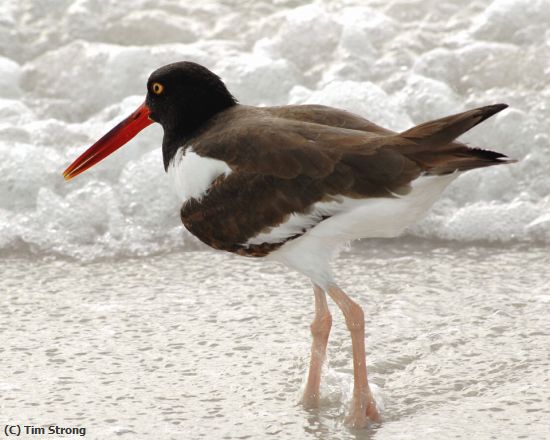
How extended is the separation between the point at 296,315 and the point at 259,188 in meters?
1.18

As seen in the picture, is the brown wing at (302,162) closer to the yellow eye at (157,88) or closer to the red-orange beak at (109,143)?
the yellow eye at (157,88)

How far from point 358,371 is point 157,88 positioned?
137 cm

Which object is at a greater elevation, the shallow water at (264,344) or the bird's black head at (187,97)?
the bird's black head at (187,97)

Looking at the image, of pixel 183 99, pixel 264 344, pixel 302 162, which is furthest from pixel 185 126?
pixel 264 344

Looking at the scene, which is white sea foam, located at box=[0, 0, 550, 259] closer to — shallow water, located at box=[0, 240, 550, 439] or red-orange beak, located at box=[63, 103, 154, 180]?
shallow water, located at box=[0, 240, 550, 439]

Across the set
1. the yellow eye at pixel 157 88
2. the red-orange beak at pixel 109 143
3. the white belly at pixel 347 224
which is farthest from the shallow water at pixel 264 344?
the yellow eye at pixel 157 88

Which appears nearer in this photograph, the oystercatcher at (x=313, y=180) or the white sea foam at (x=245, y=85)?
the oystercatcher at (x=313, y=180)

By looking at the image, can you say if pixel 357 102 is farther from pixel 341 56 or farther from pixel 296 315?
pixel 296 315

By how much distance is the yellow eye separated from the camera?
4277 mm

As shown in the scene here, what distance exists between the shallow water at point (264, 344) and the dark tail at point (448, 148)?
0.93 meters

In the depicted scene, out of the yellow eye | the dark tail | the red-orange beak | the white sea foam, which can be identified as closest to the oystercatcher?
the dark tail

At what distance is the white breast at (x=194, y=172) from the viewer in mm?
3828

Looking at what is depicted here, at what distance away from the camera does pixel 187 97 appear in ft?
13.8

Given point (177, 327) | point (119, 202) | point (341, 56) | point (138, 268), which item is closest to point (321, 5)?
point (341, 56)
